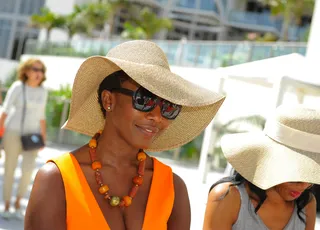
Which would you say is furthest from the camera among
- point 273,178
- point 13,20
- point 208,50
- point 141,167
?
point 13,20

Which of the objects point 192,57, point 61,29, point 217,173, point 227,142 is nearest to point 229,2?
point 61,29

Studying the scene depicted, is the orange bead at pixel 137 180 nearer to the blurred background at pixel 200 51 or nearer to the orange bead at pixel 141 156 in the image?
the orange bead at pixel 141 156

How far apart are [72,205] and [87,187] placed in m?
0.09

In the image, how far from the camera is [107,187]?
7.01ft

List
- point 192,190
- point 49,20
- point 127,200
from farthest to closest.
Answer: point 49,20 < point 192,190 < point 127,200

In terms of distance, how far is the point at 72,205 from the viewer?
81.1 inches

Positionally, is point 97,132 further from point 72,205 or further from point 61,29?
point 61,29

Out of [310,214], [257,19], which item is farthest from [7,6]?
[310,214]

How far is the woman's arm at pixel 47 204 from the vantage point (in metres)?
2.03

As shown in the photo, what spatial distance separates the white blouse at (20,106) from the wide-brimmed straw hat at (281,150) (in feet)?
12.5

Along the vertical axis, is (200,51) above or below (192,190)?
above

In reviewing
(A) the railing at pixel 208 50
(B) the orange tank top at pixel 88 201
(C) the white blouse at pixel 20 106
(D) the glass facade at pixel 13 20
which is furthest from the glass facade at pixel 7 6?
(B) the orange tank top at pixel 88 201

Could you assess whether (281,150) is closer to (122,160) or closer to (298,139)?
(298,139)

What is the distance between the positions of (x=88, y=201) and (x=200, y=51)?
61.4ft
